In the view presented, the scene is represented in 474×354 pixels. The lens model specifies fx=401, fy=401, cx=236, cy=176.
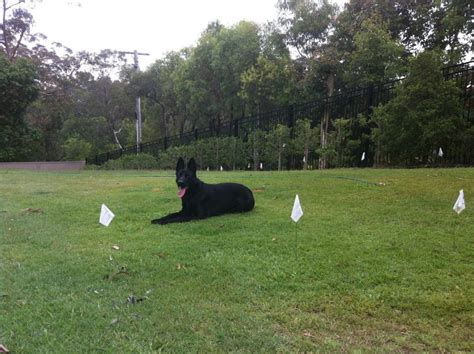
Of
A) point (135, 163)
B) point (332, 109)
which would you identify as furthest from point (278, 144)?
point (135, 163)

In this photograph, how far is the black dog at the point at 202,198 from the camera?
17.2 ft

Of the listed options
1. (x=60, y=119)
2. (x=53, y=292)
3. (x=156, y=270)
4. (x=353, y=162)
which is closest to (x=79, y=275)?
(x=53, y=292)

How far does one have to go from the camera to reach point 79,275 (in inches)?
131

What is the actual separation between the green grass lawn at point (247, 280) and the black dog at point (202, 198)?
0.20 m

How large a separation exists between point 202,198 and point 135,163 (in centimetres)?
1447

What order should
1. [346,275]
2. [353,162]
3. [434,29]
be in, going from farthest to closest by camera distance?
[434,29] < [353,162] < [346,275]

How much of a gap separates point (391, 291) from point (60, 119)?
3120 cm

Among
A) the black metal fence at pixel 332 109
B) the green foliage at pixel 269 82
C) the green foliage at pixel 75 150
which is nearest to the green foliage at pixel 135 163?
the black metal fence at pixel 332 109

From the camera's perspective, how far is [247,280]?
10.4 ft

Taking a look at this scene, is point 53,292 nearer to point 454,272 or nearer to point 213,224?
point 213,224

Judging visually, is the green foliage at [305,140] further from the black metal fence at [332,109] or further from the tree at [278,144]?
the black metal fence at [332,109]

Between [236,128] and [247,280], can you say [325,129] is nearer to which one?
[236,128]

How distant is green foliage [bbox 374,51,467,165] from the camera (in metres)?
9.42

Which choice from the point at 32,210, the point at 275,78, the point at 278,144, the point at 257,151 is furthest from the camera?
the point at 275,78
